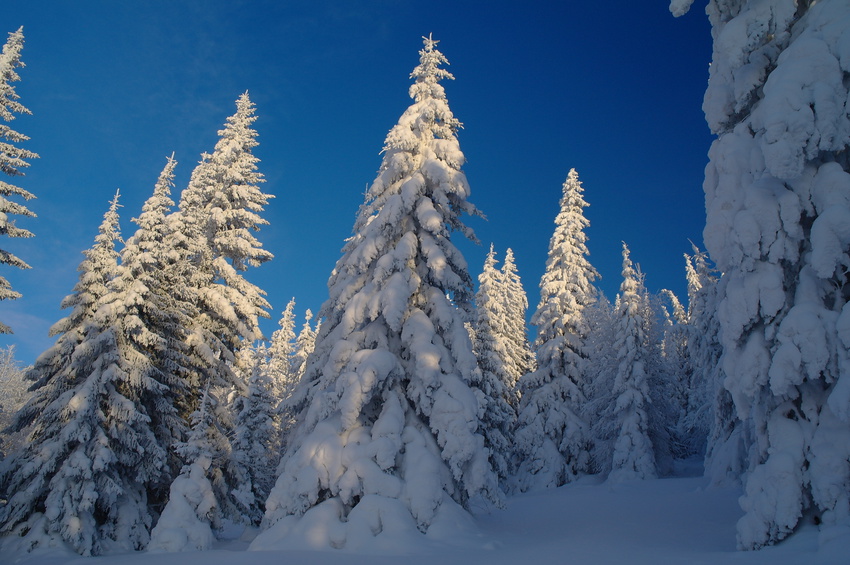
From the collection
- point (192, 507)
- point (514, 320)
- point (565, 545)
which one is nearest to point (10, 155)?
point (192, 507)

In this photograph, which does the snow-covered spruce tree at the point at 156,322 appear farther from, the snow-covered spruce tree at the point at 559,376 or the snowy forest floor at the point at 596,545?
the snow-covered spruce tree at the point at 559,376

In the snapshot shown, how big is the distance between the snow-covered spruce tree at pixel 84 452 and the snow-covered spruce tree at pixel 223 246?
106 inches

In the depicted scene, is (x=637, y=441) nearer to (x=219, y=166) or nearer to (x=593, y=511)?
(x=593, y=511)

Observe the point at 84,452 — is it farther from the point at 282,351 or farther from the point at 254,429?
the point at 282,351

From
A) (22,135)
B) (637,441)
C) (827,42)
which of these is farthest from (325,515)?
(637,441)

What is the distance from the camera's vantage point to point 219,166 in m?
21.7

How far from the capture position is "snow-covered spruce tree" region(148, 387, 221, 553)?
45.4 ft

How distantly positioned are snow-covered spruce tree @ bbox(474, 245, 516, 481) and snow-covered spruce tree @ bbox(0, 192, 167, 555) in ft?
36.2

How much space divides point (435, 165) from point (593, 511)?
1324 centimetres

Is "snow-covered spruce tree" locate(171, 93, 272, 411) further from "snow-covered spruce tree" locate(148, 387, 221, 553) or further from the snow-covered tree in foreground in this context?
the snow-covered tree in foreground

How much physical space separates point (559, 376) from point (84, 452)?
2464 cm

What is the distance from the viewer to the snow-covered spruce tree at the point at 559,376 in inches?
1224

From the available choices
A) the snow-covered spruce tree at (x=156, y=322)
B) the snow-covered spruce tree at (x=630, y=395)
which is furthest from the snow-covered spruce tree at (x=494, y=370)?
the snow-covered spruce tree at (x=156, y=322)

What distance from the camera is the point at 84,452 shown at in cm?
1586
